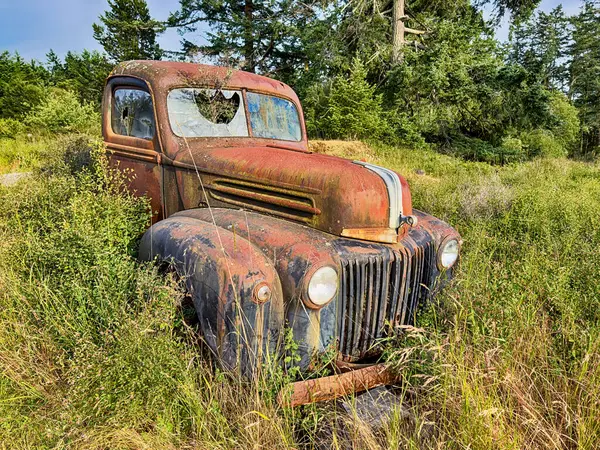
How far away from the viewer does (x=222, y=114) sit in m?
3.48

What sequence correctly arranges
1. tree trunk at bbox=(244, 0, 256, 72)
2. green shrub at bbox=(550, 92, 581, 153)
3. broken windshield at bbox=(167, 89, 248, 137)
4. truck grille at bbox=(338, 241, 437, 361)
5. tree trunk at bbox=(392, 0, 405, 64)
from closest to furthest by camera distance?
truck grille at bbox=(338, 241, 437, 361), broken windshield at bbox=(167, 89, 248, 137), green shrub at bbox=(550, 92, 581, 153), tree trunk at bbox=(392, 0, 405, 64), tree trunk at bbox=(244, 0, 256, 72)

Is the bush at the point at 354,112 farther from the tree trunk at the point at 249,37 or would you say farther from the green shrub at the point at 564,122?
the tree trunk at the point at 249,37

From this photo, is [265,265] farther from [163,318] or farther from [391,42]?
[391,42]

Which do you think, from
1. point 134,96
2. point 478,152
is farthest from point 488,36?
point 134,96

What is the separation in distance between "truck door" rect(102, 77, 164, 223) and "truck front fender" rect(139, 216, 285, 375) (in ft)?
4.79

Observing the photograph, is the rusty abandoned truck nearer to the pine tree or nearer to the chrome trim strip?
the chrome trim strip

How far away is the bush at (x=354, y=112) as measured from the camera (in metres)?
13.3

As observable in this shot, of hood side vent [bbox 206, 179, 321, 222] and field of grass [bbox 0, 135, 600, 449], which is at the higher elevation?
hood side vent [bbox 206, 179, 321, 222]

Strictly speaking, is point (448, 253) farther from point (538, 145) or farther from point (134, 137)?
point (538, 145)

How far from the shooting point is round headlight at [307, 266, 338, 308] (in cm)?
204

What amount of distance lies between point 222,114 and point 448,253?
2226 mm

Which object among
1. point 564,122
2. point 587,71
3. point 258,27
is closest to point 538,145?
point 564,122

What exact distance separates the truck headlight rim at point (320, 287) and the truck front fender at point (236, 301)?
6.1 inches

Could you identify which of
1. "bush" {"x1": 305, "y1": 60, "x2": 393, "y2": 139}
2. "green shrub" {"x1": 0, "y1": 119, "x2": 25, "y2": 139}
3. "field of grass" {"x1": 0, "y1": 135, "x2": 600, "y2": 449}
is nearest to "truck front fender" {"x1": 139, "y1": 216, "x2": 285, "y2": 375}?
"field of grass" {"x1": 0, "y1": 135, "x2": 600, "y2": 449}
